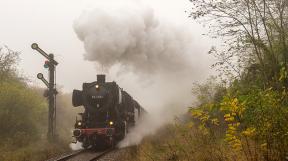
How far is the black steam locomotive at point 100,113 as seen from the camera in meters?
17.5

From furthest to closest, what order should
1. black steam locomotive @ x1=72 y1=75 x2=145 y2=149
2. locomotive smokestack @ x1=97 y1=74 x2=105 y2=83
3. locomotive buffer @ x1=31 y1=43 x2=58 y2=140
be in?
locomotive buffer @ x1=31 y1=43 x2=58 y2=140 < locomotive smokestack @ x1=97 y1=74 x2=105 y2=83 < black steam locomotive @ x1=72 y1=75 x2=145 y2=149

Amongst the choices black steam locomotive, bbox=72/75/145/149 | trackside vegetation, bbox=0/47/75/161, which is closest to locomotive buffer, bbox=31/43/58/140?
trackside vegetation, bbox=0/47/75/161

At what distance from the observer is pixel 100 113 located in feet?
59.1

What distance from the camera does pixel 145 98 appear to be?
3328 centimetres

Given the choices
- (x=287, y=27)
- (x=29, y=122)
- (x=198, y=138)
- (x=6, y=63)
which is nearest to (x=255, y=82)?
(x=287, y=27)

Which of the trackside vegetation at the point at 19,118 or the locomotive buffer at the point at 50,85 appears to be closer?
the trackside vegetation at the point at 19,118

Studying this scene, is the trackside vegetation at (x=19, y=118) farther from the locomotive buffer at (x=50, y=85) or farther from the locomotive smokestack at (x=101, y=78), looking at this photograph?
the locomotive smokestack at (x=101, y=78)

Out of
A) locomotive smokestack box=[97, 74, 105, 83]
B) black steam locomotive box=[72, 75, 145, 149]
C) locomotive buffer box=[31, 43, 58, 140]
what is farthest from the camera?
locomotive buffer box=[31, 43, 58, 140]

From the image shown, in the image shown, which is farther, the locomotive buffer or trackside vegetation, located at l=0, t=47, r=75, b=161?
the locomotive buffer

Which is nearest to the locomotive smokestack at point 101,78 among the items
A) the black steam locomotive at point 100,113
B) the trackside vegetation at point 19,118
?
the black steam locomotive at point 100,113

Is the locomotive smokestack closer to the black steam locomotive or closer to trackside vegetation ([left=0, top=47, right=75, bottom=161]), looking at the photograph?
the black steam locomotive

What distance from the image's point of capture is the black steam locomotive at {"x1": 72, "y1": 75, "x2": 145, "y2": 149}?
688 inches

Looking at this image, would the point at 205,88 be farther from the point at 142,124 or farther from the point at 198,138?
the point at 198,138

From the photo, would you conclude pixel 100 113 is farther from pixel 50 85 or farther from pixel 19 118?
pixel 19 118
